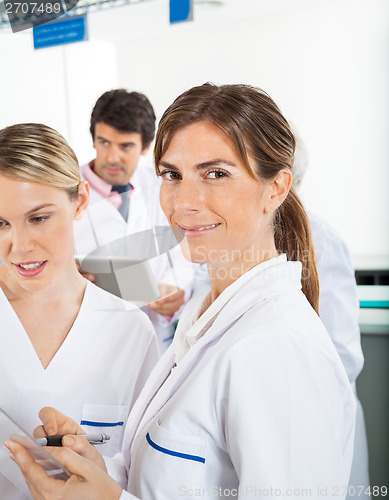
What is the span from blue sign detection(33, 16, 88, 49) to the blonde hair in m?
0.21

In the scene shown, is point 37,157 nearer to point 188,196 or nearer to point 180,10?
point 188,196

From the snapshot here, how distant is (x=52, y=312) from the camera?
852 mm

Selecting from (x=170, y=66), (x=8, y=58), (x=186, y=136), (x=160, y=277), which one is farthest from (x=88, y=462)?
(x=170, y=66)

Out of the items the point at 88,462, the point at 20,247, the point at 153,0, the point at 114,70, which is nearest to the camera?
the point at 88,462

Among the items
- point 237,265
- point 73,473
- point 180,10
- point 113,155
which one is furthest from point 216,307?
point 180,10

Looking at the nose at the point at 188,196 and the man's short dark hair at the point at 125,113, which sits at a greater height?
the man's short dark hair at the point at 125,113

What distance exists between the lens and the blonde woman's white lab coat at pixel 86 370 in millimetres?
823

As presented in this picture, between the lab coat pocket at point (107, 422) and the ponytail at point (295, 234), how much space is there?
13.9 inches

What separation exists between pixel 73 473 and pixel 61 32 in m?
0.70

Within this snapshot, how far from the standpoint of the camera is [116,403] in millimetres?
872

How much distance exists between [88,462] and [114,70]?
2.46 ft

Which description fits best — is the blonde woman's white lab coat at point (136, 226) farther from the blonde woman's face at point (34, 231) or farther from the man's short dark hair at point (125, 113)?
the man's short dark hair at point (125, 113)

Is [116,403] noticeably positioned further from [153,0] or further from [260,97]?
[153,0]

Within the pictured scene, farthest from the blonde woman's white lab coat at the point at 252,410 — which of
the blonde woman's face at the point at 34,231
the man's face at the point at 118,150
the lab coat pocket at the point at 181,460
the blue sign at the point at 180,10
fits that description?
the blue sign at the point at 180,10
